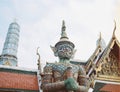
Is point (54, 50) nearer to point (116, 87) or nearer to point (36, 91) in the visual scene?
point (36, 91)

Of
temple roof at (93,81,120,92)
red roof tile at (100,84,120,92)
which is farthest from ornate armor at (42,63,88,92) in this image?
red roof tile at (100,84,120,92)

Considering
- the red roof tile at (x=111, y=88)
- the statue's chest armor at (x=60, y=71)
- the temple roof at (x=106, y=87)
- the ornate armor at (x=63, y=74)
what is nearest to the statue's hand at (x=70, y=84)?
the ornate armor at (x=63, y=74)

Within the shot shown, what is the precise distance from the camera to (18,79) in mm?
11719

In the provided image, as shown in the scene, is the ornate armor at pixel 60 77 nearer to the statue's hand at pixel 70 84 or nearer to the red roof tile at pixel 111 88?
the statue's hand at pixel 70 84

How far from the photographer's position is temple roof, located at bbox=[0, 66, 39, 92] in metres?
11.1

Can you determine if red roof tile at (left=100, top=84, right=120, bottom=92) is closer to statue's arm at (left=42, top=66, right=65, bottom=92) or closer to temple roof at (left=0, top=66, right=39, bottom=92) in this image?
temple roof at (left=0, top=66, right=39, bottom=92)

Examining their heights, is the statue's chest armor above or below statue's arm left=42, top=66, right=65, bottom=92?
above

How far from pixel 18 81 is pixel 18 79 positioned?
A: 18cm

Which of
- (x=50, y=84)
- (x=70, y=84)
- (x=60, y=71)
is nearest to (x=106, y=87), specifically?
(x=60, y=71)

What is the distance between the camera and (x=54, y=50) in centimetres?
563

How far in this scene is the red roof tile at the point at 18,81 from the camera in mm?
11188

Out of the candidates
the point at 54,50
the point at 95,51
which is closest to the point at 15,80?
the point at 95,51

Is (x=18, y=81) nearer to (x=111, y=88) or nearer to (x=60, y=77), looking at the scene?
(x=111, y=88)

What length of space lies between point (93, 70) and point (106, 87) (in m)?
1.19
